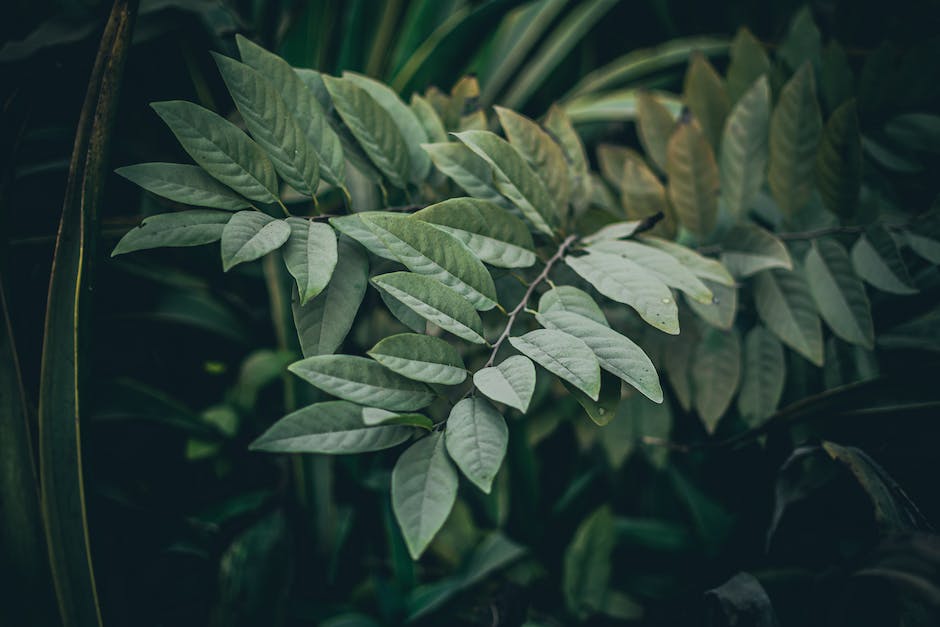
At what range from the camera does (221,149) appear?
421 mm

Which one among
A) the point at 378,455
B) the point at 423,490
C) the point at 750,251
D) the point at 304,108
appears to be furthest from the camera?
the point at 378,455

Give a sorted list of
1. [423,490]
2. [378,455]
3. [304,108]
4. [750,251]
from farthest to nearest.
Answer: [378,455], [750,251], [304,108], [423,490]

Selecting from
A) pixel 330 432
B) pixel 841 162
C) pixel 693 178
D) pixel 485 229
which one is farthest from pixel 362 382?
pixel 841 162

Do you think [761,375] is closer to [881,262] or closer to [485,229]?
[881,262]

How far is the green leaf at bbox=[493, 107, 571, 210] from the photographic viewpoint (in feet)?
1.68

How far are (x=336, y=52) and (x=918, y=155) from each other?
79cm

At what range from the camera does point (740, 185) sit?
595 millimetres

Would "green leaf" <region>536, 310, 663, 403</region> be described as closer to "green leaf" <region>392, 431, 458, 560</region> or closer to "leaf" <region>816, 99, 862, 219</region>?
"green leaf" <region>392, 431, 458, 560</region>

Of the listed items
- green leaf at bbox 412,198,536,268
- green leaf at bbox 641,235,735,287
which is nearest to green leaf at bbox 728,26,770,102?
green leaf at bbox 641,235,735,287

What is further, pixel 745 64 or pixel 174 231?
pixel 745 64

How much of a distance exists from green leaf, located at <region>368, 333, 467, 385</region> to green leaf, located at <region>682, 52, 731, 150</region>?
46 centimetres

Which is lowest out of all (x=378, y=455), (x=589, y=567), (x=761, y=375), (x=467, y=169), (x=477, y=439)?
(x=589, y=567)

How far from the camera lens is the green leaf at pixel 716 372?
60cm

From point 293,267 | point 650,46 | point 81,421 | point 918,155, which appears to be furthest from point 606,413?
point 650,46
